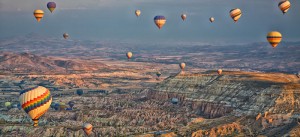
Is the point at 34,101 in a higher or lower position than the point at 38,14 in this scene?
lower

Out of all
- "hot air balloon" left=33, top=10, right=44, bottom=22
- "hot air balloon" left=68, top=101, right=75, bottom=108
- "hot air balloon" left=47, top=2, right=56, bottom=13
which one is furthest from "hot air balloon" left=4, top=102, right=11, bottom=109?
"hot air balloon" left=47, top=2, right=56, bottom=13

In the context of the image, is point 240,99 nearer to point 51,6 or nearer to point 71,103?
point 71,103

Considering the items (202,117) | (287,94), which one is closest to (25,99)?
(202,117)

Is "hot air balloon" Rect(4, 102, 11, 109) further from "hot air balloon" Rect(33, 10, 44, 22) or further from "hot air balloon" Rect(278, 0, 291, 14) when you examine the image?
"hot air balloon" Rect(278, 0, 291, 14)

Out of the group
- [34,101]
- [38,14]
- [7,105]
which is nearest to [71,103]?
[7,105]

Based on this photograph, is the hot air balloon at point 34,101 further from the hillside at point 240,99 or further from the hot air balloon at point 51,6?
the hot air balloon at point 51,6

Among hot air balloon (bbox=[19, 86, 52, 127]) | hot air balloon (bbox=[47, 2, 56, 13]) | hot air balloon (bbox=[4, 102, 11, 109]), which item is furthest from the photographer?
hot air balloon (bbox=[47, 2, 56, 13])

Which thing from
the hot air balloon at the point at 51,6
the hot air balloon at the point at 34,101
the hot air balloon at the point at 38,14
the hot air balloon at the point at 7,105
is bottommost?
the hot air balloon at the point at 34,101

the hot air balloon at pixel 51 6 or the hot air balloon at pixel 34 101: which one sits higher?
the hot air balloon at pixel 51 6

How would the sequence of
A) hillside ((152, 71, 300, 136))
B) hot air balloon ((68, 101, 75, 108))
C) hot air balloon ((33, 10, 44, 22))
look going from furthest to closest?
hot air balloon ((33, 10, 44, 22)) < hot air balloon ((68, 101, 75, 108)) < hillside ((152, 71, 300, 136))

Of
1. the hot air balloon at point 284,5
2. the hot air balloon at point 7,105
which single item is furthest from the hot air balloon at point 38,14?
the hot air balloon at point 284,5

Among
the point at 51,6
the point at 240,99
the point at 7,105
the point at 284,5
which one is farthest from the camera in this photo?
the point at 51,6
